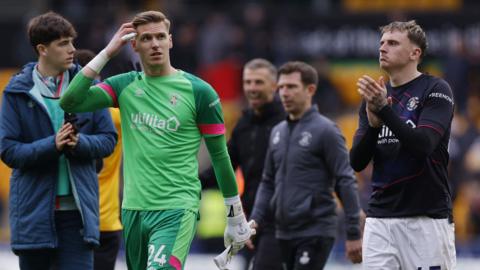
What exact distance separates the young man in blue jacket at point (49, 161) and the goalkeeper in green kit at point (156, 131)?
412mm

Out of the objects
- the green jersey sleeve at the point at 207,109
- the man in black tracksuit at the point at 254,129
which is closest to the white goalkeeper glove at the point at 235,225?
the green jersey sleeve at the point at 207,109

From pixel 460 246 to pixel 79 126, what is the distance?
33.1 ft

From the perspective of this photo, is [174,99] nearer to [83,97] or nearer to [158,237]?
[83,97]

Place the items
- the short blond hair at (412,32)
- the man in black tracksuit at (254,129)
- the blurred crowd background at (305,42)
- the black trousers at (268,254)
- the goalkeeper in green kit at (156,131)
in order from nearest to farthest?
the goalkeeper in green kit at (156,131) < the short blond hair at (412,32) < the black trousers at (268,254) < the man in black tracksuit at (254,129) < the blurred crowd background at (305,42)

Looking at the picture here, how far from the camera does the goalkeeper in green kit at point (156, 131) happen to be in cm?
845

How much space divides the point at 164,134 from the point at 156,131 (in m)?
0.06

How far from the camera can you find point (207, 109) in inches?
337

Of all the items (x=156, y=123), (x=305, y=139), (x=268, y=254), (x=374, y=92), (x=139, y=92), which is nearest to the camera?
(x=374, y=92)

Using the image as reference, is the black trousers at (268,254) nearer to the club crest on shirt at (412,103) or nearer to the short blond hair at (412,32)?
the club crest on shirt at (412,103)

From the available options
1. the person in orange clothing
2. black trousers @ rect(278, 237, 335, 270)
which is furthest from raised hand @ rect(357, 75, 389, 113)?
the person in orange clothing

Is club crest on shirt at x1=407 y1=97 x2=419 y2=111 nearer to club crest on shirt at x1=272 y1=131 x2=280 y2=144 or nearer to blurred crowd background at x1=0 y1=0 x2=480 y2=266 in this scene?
club crest on shirt at x1=272 y1=131 x2=280 y2=144

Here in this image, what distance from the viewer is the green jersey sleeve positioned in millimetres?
8570

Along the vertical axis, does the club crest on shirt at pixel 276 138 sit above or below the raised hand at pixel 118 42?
below

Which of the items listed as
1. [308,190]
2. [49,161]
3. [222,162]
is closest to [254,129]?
[308,190]
